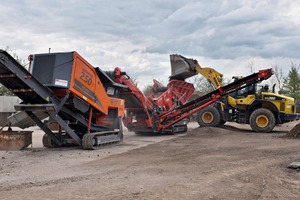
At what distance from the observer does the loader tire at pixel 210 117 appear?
668 inches

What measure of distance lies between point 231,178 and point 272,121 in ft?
33.0

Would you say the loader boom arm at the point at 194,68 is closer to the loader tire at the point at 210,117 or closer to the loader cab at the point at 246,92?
the loader cab at the point at 246,92

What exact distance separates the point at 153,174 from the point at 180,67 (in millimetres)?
10009

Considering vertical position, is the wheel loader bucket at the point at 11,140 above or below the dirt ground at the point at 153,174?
above

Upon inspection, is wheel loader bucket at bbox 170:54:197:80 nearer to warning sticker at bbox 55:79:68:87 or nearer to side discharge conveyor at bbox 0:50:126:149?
side discharge conveyor at bbox 0:50:126:149

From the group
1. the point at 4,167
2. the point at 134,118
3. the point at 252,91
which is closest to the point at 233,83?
the point at 252,91

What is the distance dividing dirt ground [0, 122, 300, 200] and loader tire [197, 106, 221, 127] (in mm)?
6937

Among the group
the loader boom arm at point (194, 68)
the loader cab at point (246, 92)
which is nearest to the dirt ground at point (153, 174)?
the loader boom arm at point (194, 68)

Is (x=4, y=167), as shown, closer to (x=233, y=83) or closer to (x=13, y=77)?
(x=13, y=77)

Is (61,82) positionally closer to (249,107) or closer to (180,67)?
(180,67)

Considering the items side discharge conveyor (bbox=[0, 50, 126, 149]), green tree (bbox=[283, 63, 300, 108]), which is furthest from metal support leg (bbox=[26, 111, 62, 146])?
green tree (bbox=[283, 63, 300, 108])

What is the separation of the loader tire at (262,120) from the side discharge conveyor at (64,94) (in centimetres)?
716

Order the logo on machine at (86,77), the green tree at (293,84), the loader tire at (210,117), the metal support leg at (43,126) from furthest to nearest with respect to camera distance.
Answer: the green tree at (293,84)
the loader tire at (210,117)
the metal support leg at (43,126)
the logo on machine at (86,77)

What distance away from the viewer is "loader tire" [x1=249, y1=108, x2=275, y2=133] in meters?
15.4
